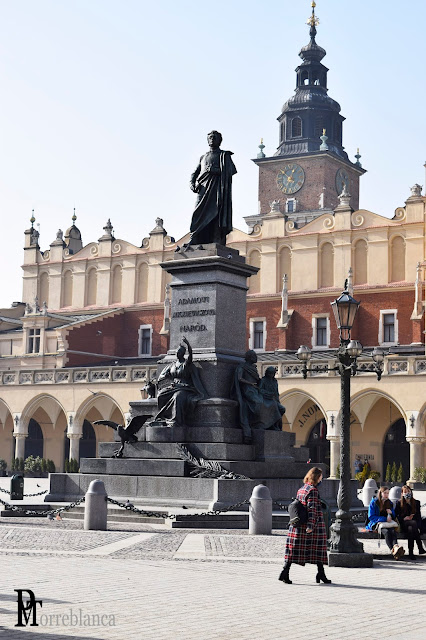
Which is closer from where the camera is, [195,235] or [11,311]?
[195,235]

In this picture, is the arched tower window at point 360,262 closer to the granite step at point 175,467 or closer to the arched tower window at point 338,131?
the arched tower window at point 338,131

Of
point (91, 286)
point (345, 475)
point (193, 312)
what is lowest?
point (345, 475)

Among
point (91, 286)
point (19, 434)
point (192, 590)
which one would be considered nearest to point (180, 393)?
point (192, 590)

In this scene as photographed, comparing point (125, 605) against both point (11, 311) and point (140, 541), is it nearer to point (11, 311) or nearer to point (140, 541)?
point (140, 541)

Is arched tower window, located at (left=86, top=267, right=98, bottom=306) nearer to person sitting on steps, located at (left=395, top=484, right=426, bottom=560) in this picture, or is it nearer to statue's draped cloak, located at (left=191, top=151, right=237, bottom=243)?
statue's draped cloak, located at (left=191, top=151, right=237, bottom=243)

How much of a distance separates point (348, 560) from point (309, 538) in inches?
67.0

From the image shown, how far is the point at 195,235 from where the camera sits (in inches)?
811

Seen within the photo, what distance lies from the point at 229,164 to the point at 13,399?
122 ft

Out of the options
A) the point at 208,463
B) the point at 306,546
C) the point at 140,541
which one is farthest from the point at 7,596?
the point at 208,463

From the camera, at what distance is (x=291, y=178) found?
75.4m

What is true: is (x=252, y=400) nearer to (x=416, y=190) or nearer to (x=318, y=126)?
(x=416, y=190)

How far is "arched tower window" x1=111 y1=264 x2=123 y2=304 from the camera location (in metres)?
61.0

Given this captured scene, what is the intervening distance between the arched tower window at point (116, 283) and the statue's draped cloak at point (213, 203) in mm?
40618

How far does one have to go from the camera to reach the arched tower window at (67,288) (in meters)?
63.1
